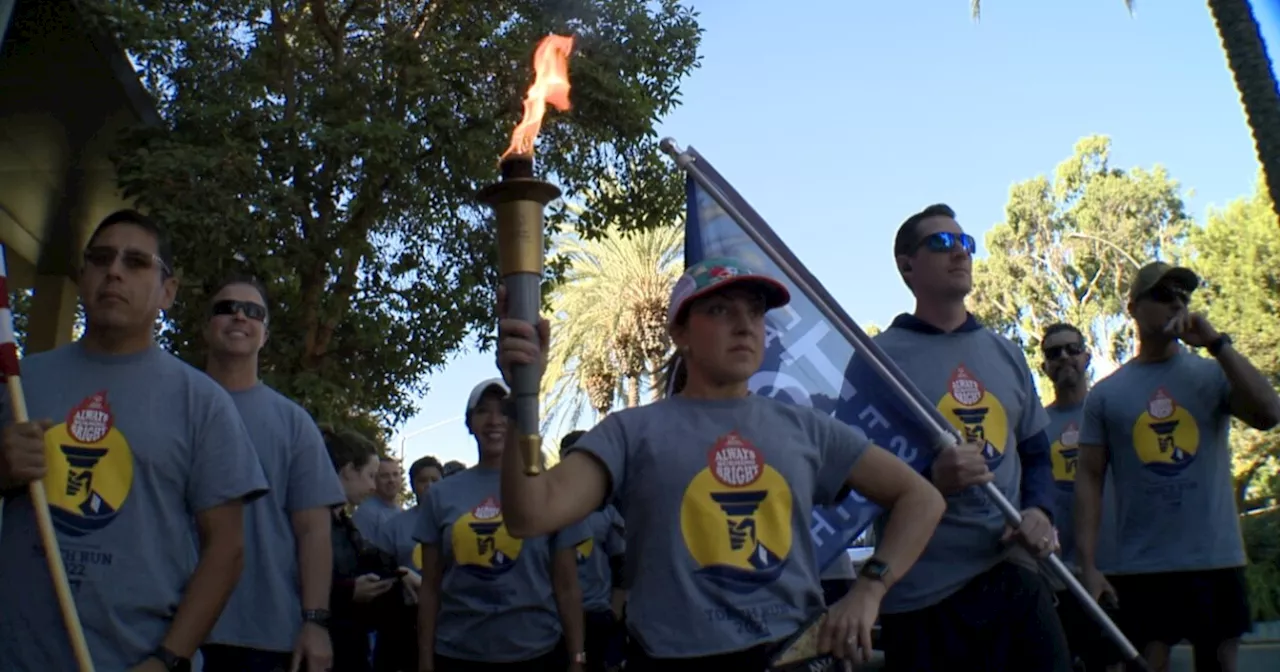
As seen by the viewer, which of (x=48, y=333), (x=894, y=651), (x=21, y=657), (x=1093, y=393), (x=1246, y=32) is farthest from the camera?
(x=48, y=333)

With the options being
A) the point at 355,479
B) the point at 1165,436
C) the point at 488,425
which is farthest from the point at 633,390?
the point at 1165,436

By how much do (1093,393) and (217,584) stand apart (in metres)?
4.25

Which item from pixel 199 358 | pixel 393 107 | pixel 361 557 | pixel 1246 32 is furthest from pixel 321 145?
pixel 1246 32

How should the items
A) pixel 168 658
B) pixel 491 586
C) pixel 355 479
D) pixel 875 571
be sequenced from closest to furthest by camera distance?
pixel 168 658 → pixel 875 571 → pixel 491 586 → pixel 355 479

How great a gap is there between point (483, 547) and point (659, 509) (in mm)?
2847

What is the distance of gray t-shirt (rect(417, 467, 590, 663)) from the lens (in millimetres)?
6047

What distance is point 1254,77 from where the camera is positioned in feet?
33.6

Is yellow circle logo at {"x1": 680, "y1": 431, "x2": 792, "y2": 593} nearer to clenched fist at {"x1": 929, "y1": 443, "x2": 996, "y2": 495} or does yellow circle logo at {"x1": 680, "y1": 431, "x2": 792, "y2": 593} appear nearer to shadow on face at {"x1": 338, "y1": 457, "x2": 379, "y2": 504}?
clenched fist at {"x1": 929, "y1": 443, "x2": 996, "y2": 495}

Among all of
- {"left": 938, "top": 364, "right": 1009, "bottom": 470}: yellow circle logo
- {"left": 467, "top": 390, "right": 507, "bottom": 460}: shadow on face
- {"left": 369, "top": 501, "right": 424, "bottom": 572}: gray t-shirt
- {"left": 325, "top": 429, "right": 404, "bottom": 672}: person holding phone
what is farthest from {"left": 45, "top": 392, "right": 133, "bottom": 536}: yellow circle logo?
{"left": 369, "top": 501, "right": 424, "bottom": 572}: gray t-shirt

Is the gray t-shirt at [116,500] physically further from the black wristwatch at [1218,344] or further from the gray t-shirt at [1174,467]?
the gray t-shirt at [1174,467]

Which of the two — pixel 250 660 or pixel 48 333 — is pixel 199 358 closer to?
pixel 48 333

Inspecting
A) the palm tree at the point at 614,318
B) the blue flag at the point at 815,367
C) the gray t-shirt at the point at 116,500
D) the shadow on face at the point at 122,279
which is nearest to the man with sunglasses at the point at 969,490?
the blue flag at the point at 815,367

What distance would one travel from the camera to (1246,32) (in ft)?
33.8

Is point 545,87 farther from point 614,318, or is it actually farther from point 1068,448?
point 614,318
